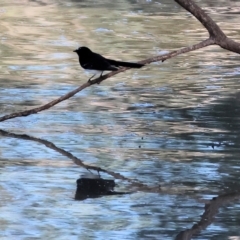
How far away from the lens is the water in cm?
483

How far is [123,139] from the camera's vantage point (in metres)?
6.74

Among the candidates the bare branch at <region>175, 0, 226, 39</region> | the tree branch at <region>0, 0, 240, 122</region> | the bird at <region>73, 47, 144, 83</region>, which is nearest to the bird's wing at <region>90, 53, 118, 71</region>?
the bird at <region>73, 47, 144, 83</region>

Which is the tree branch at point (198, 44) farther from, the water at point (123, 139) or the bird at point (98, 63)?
the water at point (123, 139)

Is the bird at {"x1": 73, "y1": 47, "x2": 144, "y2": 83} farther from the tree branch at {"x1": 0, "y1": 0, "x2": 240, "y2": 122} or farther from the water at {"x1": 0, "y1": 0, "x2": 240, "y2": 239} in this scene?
the water at {"x1": 0, "y1": 0, "x2": 240, "y2": 239}

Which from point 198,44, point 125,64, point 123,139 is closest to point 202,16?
point 198,44

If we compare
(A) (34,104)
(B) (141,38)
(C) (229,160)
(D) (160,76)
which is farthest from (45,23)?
(C) (229,160)

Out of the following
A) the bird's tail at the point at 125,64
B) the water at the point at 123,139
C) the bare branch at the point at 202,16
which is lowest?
the water at the point at 123,139

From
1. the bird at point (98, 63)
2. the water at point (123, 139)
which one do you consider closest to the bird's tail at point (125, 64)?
the bird at point (98, 63)

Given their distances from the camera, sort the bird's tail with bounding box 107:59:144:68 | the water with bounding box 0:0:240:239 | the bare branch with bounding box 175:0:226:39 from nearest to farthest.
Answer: the water with bounding box 0:0:240:239, the bird's tail with bounding box 107:59:144:68, the bare branch with bounding box 175:0:226:39

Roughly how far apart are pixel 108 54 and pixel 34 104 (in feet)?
9.69

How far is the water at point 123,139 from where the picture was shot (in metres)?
4.83

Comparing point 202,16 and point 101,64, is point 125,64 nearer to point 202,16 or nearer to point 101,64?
point 101,64

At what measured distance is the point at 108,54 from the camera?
427 inches

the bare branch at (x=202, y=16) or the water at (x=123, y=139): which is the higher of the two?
the bare branch at (x=202, y=16)
